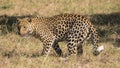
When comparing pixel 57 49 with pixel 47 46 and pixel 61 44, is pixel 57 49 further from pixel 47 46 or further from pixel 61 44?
pixel 61 44

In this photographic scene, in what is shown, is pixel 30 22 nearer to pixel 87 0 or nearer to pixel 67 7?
pixel 67 7

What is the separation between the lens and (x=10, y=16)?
69.6 feet

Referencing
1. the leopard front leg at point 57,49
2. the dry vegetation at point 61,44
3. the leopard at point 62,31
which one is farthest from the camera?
the leopard front leg at point 57,49

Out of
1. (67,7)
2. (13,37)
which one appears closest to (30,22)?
(13,37)

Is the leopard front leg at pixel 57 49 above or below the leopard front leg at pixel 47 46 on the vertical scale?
below

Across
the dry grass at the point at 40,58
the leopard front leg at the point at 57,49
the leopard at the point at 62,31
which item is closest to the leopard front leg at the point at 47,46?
the leopard at the point at 62,31

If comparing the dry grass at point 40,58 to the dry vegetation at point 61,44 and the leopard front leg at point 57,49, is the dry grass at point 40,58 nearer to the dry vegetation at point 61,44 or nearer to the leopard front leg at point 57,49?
the dry vegetation at point 61,44

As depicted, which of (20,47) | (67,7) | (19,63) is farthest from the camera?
(67,7)

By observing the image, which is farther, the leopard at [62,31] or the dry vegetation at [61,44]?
the leopard at [62,31]

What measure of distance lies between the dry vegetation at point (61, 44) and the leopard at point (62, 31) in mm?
355

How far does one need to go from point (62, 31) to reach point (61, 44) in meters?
1.96

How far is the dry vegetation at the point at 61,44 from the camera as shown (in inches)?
476

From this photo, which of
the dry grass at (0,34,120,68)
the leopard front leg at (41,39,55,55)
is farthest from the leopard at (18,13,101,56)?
the dry grass at (0,34,120,68)

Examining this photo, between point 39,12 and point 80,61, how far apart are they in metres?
9.97
